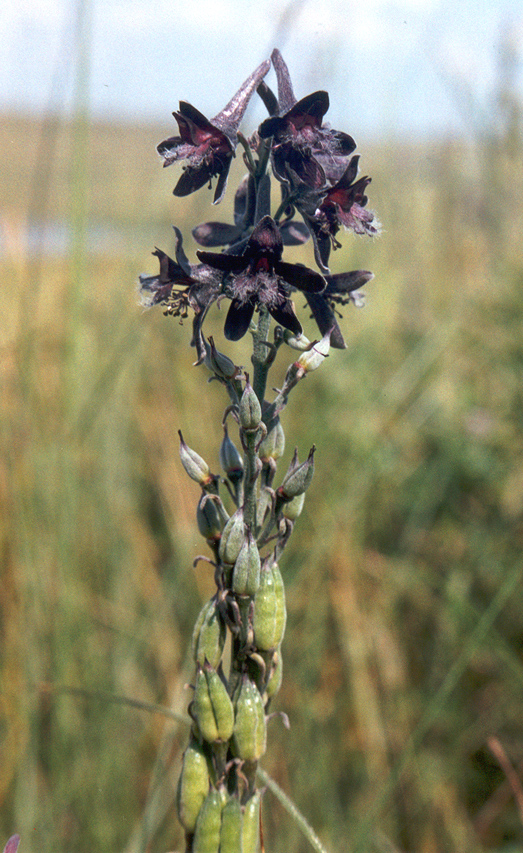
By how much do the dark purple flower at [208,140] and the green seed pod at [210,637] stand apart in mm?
789

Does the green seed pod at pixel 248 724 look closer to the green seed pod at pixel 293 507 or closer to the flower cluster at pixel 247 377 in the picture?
the flower cluster at pixel 247 377

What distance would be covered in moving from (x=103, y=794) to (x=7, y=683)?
2.21 feet

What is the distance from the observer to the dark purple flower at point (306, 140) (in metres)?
1.25

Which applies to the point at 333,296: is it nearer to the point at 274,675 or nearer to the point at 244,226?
the point at 244,226

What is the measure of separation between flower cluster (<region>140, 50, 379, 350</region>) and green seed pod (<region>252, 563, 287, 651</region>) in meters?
0.45

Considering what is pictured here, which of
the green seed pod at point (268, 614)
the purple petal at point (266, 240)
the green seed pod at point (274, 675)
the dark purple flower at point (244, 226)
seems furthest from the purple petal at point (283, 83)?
the green seed pod at point (274, 675)

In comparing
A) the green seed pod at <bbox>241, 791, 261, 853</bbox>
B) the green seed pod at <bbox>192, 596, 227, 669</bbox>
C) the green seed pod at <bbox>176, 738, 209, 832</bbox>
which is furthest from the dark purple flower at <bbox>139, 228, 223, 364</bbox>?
the green seed pod at <bbox>241, 791, 261, 853</bbox>

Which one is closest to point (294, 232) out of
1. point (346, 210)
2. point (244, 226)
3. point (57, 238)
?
point (244, 226)

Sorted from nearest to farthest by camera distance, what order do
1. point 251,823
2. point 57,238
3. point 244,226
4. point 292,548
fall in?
point 251,823 → point 244,226 → point 292,548 → point 57,238

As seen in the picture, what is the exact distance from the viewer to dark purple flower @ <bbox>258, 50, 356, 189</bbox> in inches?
49.3

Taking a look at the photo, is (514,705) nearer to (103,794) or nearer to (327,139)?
(103,794)

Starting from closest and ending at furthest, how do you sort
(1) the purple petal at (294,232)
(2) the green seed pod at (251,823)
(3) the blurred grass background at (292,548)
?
1. (2) the green seed pod at (251,823)
2. (1) the purple petal at (294,232)
3. (3) the blurred grass background at (292,548)

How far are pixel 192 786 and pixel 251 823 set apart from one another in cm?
15

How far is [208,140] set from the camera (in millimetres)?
1312
